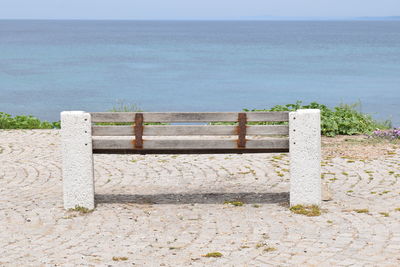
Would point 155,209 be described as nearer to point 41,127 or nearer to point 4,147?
point 4,147

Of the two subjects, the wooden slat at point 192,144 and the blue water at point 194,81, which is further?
the blue water at point 194,81

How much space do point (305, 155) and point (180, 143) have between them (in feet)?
4.91

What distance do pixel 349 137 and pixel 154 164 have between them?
4567mm

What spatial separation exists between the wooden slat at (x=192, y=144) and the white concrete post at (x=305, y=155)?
21 cm

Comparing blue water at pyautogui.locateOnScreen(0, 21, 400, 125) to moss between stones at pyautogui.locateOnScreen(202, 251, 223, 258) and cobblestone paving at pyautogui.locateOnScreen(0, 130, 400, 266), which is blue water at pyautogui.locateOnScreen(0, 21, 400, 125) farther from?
moss between stones at pyautogui.locateOnScreen(202, 251, 223, 258)

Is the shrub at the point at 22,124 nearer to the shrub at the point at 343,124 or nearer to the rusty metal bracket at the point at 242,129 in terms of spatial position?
the shrub at the point at 343,124

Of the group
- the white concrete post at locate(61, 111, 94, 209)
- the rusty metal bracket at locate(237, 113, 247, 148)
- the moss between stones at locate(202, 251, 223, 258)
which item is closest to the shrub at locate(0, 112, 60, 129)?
the white concrete post at locate(61, 111, 94, 209)

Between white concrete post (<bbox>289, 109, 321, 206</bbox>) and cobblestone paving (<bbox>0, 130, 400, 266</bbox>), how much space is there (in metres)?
0.25

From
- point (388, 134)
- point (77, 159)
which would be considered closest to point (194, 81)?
point (388, 134)

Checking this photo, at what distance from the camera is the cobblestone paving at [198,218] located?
6.34 metres

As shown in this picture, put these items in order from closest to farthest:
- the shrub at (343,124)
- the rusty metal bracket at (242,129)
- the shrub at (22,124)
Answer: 1. the rusty metal bracket at (242,129)
2. the shrub at (343,124)
3. the shrub at (22,124)

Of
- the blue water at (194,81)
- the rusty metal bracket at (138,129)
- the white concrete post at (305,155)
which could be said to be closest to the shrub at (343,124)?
the white concrete post at (305,155)

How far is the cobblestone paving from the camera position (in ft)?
20.8

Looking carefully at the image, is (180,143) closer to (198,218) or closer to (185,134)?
(185,134)
